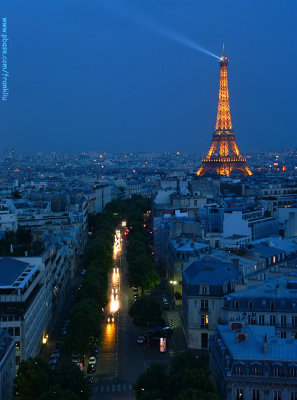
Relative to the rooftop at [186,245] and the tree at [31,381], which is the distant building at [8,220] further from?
the tree at [31,381]

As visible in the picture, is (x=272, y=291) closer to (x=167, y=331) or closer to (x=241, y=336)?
(x=241, y=336)

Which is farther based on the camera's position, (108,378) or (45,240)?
(45,240)

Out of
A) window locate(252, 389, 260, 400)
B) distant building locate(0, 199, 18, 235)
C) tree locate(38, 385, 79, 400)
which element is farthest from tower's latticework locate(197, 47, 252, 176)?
tree locate(38, 385, 79, 400)

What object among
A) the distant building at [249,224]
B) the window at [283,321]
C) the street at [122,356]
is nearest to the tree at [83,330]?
the street at [122,356]

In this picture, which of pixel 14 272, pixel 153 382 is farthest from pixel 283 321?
pixel 14 272

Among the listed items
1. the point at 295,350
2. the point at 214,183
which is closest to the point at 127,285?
the point at 295,350

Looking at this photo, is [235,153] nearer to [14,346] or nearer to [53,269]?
[53,269]

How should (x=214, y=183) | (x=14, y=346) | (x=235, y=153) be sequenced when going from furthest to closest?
1. (x=235, y=153)
2. (x=214, y=183)
3. (x=14, y=346)
